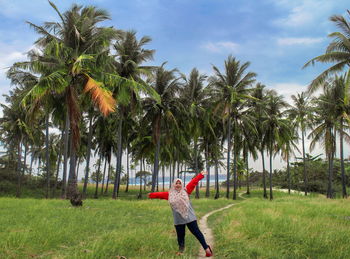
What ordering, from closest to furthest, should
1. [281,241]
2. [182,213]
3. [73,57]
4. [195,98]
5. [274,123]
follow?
[182,213] < [281,241] < [73,57] < [195,98] < [274,123]

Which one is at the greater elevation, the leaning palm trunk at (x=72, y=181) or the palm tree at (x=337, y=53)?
the palm tree at (x=337, y=53)

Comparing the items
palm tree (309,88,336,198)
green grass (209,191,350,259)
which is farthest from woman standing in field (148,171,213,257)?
palm tree (309,88,336,198)

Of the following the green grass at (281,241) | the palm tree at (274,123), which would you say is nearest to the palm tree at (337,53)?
the green grass at (281,241)

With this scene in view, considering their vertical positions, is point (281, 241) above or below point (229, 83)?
below

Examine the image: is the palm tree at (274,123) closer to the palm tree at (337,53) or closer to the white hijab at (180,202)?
the palm tree at (337,53)

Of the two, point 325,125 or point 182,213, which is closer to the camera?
point 182,213

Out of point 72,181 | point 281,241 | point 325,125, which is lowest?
point 281,241

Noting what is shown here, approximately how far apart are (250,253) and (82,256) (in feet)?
10.6

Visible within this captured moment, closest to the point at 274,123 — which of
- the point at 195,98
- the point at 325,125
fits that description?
the point at 325,125

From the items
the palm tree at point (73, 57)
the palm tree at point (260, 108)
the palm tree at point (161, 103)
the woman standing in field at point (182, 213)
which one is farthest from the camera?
the palm tree at point (260, 108)

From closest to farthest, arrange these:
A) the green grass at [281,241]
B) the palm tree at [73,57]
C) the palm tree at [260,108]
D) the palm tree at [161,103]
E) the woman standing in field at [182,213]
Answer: the green grass at [281,241] < the woman standing in field at [182,213] < the palm tree at [73,57] < the palm tree at [161,103] < the palm tree at [260,108]

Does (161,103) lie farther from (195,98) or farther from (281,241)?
(281,241)

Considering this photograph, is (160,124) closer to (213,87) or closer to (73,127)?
(213,87)

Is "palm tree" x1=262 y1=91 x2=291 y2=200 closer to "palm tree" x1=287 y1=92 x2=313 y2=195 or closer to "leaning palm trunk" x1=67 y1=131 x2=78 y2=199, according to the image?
"palm tree" x1=287 y1=92 x2=313 y2=195
